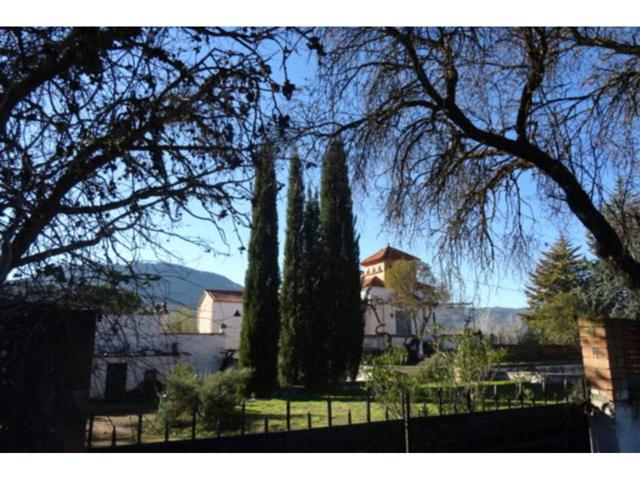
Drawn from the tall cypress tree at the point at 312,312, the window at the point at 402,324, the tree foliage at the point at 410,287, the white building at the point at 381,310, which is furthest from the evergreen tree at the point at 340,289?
the window at the point at 402,324

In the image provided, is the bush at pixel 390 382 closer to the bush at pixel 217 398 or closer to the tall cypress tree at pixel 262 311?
the bush at pixel 217 398

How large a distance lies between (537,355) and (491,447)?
56.9ft

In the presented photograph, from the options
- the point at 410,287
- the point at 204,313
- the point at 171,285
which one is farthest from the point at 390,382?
the point at 410,287

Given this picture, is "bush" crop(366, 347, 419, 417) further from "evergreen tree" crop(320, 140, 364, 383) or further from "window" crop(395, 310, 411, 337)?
"window" crop(395, 310, 411, 337)

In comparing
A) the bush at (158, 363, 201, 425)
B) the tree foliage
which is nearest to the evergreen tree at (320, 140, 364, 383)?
the tree foliage

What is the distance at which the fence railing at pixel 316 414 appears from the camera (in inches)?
112

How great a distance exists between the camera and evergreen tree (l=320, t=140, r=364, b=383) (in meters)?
14.4

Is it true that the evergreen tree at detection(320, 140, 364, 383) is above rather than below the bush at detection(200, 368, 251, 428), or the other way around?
above

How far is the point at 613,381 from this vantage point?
3555 mm

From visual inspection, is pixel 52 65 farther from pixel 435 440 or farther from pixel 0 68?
pixel 435 440

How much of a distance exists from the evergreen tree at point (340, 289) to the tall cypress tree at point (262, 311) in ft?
5.41

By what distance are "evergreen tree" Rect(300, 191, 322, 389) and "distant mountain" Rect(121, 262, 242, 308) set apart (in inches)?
434

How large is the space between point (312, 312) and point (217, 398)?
25.2 feet
